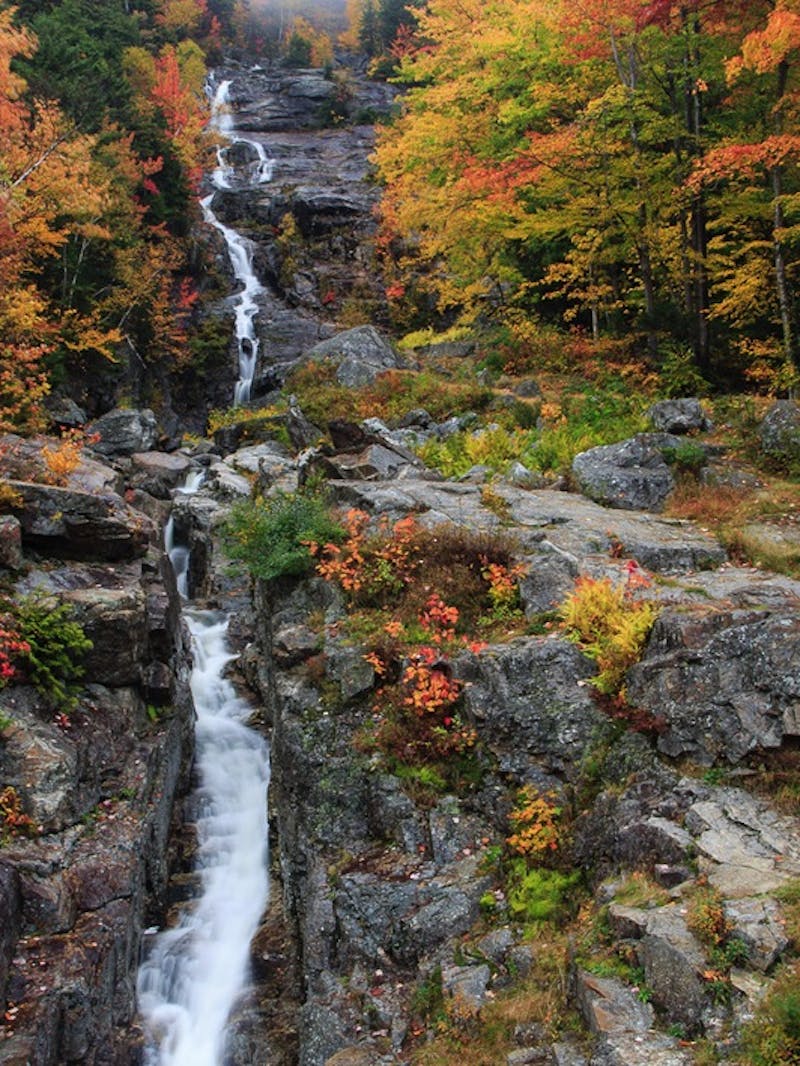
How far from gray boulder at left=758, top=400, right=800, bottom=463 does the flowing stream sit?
35.0ft

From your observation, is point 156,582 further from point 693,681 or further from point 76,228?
point 76,228

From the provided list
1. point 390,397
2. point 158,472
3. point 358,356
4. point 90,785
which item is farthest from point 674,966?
point 158,472

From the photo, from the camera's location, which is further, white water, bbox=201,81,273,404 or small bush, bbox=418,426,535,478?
white water, bbox=201,81,273,404

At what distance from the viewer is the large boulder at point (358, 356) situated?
2117 centimetres

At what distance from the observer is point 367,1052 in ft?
22.5

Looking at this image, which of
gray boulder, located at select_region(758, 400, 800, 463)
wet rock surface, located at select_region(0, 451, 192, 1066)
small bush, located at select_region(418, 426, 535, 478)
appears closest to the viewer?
wet rock surface, located at select_region(0, 451, 192, 1066)

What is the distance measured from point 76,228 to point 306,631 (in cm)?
1872

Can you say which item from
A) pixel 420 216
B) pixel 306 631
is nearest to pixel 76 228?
pixel 420 216

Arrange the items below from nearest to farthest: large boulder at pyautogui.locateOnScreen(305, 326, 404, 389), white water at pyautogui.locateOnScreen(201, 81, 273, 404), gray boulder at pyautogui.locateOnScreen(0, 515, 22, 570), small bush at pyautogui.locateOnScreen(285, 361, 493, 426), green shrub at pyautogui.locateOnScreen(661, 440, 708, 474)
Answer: gray boulder at pyautogui.locateOnScreen(0, 515, 22, 570) → green shrub at pyautogui.locateOnScreen(661, 440, 708, 474) → small bush at pyautogui.locateOnScreen(285, 361, 493, 426) → large boulder at pyautogui.locateOnScreen(305, 326, 404, 389) → white water at pyautogui.locateOnScreen(201, 81, 273, 404)

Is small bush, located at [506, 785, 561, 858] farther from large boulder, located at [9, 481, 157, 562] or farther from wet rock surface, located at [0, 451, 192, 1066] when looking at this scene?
large boulder, located at [9, 481, 157, 562]

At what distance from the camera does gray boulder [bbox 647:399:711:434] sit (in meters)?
14.1

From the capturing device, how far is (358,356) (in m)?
22.5

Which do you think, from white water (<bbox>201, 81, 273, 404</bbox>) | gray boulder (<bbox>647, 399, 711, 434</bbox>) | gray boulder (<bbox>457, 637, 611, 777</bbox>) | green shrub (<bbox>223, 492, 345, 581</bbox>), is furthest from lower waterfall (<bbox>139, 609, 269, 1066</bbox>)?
white water (<bbox>201, 81, 273, 404</bbox>)

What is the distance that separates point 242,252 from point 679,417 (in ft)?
100
